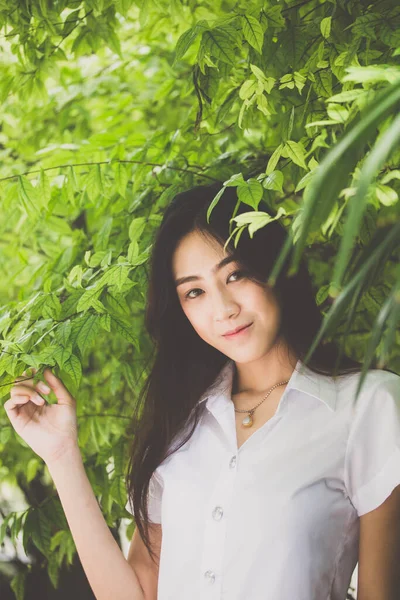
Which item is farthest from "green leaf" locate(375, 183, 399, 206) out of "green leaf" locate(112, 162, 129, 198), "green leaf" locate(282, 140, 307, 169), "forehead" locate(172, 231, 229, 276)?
"green leaf" locate(112, 162, 129, 198)

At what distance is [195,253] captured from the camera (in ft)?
4.48

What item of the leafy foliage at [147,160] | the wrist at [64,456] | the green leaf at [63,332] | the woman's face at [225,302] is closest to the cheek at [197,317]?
the woman's face at [225,302]

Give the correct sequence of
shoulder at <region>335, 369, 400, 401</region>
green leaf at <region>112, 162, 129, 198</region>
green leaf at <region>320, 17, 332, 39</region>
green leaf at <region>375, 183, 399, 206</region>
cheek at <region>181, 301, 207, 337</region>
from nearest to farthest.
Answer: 1. green leaf at <region>375, 183, 399, 206</region>
2. green leaf at <region>320, 17, 332, 39</region>
3. shoulder at <region>335, 369, 400, 401</region>
4. cheek at <region>181, 301, 207, 337</region>
5. green leaf at <region>112, 162, 129, 198</region>

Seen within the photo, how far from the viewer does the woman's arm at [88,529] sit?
4.56ft

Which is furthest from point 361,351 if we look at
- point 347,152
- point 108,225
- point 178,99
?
point 347,152

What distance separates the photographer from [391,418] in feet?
3.91

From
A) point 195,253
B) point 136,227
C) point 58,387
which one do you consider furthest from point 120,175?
point 58,387

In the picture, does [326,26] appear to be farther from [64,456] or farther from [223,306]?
Result: [64,456]

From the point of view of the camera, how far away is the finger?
4.52 ft

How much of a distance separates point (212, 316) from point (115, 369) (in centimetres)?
50

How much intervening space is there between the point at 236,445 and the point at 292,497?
0.55ft

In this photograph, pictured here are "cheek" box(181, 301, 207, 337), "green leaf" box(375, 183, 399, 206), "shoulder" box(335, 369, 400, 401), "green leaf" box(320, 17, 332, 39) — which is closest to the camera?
"green leaf" box(375, 183, 399, 206)

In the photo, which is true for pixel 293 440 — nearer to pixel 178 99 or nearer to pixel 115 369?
pixel 115 369

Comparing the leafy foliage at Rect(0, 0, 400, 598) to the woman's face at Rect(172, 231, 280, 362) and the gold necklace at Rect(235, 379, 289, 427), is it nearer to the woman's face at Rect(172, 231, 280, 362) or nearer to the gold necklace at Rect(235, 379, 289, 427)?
the woman's face at Rect(172, 231, 280, 362)
